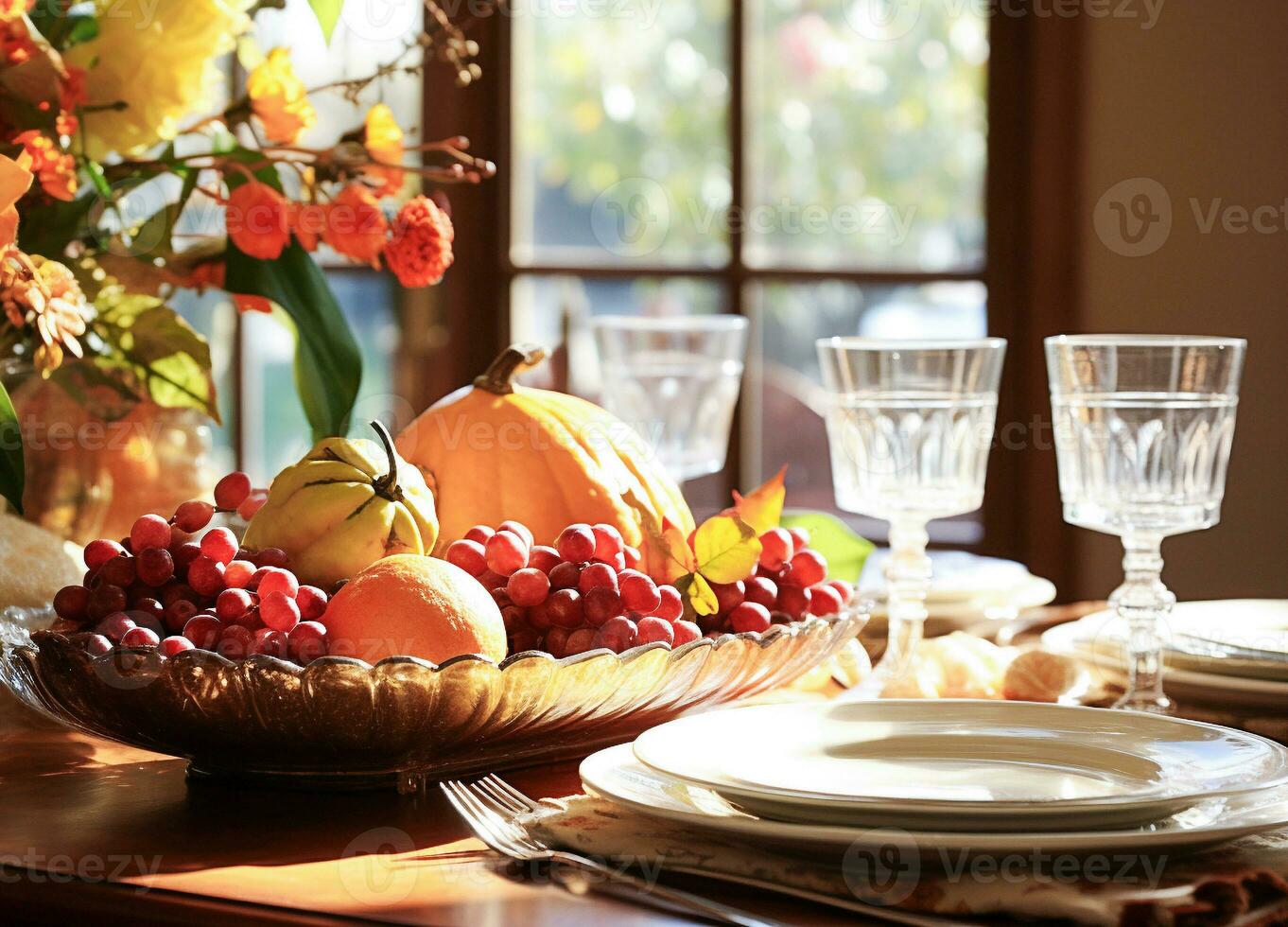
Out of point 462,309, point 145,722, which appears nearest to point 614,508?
point 145,722

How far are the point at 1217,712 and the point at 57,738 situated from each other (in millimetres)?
651

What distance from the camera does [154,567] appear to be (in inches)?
28.1

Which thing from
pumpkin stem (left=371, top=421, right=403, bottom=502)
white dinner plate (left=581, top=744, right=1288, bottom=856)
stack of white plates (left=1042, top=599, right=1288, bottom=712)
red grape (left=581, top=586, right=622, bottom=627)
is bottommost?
stack of white plates (left=1042, top=599, right=1288, bottom=712)

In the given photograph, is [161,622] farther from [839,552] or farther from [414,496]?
[839,552]

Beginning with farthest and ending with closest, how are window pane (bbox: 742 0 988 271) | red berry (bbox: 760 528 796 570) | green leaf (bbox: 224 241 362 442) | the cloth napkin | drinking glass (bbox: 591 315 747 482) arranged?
1. window pane (bbox: 742 0 988 271)
2. drinking glass (bbox: 591 315 747 482)
3. green leaf (bbox: 224 241 362 442)
4. red berry (bbox: 760 528 796 570)
5. the cloth napkin

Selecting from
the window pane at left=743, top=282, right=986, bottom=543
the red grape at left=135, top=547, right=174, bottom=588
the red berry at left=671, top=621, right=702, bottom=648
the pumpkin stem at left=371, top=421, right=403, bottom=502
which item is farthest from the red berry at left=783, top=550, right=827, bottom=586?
the window pane at left=743, top=282, right=986, bottom=543

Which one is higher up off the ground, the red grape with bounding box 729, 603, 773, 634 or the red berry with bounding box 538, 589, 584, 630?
the red berry with bounding box 538, 589, 584, 630

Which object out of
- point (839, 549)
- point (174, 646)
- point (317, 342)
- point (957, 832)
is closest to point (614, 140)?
point (317, 342)

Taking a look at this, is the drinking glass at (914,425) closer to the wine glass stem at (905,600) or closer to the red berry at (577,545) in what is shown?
the wine glass stem at (905,600)

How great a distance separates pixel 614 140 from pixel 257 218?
5.94 ft

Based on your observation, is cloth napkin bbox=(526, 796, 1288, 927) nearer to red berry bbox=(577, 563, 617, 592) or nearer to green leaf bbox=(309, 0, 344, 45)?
red berry bbox=(577, 563, 617, 592)

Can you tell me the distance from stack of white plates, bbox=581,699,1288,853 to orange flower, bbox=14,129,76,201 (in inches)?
19.7

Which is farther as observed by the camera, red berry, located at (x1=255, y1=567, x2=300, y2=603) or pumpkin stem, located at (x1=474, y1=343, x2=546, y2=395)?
pumpkin stem, located at (x1=474, y1=343, x2=546, y2=395)

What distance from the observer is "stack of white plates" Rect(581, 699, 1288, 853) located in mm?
524
